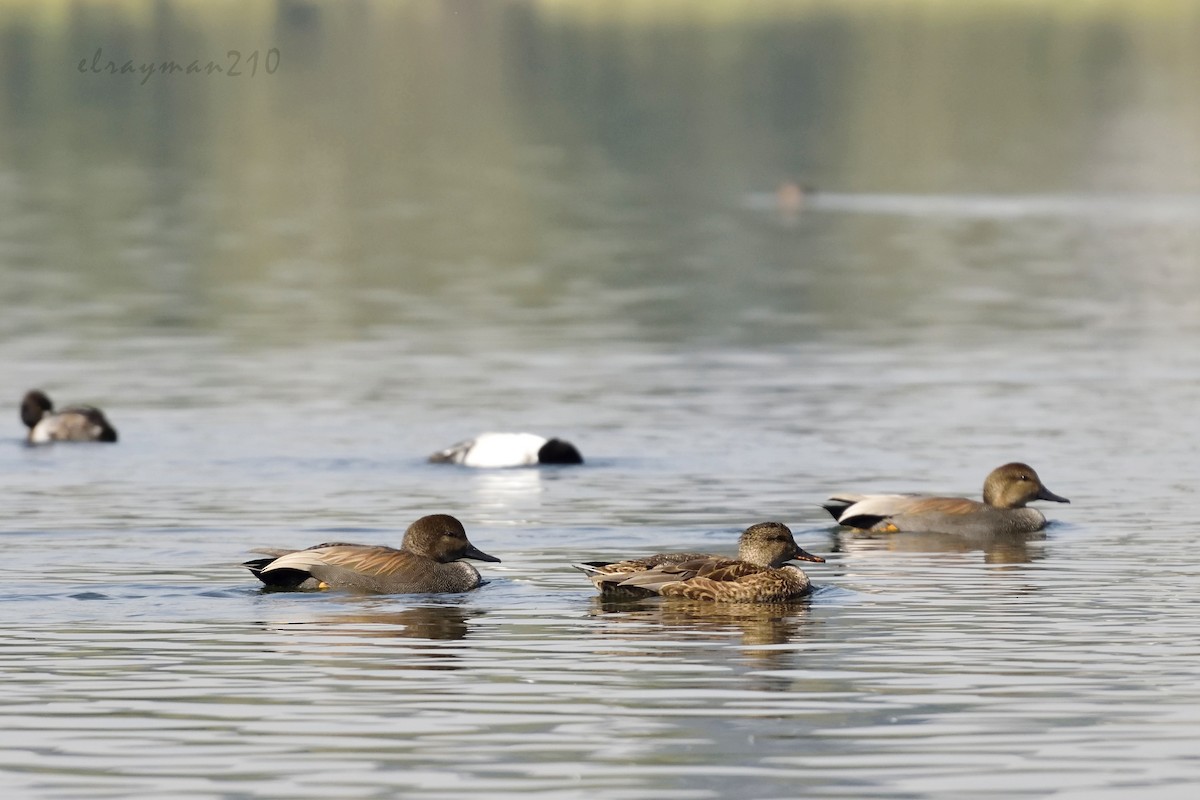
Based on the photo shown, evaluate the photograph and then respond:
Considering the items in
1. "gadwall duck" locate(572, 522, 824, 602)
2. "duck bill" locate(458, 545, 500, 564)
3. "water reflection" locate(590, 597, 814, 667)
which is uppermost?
"duck bill" locate(458, 545, 500, 564)

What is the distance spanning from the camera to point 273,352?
38938 millimetres

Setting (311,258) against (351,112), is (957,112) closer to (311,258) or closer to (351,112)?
(351,112)

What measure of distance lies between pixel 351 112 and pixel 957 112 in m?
27.4

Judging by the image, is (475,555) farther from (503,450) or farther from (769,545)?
(503,450)

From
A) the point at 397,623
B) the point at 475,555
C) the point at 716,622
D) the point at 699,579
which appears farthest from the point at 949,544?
the point at 397,623

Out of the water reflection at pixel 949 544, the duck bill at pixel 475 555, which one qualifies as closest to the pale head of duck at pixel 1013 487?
the water reflection at pixel 949 544

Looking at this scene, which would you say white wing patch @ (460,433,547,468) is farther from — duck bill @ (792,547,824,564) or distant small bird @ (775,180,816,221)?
distant small bird @ (775,180,816,221)

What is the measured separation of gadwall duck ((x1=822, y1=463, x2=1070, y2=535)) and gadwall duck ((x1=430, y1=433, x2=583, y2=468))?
4438 millimetres

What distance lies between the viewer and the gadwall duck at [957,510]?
22156 mm

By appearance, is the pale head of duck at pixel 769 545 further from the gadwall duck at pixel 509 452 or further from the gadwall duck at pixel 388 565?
the gadwall duck at pixel 509 452

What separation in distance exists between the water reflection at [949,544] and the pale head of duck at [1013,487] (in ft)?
1.19

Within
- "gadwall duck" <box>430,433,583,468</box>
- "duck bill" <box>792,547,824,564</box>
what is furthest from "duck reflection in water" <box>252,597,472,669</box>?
"gadwall duck" <box>430,433,583,468</box>

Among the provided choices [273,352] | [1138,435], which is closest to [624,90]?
[273,352]

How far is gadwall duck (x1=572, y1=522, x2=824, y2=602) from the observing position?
722 inches
